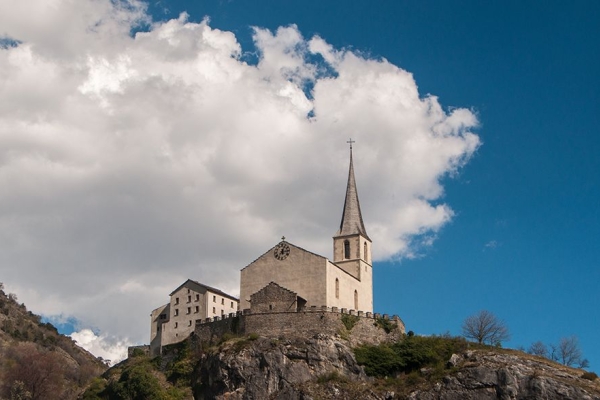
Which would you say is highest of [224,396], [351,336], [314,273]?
[314,273]

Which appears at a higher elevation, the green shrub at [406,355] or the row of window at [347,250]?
the row of window at [347,250]

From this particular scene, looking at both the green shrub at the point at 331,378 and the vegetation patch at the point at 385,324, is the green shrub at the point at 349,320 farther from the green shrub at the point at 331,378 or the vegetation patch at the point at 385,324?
the green shrub at the point at 331,378

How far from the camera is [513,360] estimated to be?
248 feet

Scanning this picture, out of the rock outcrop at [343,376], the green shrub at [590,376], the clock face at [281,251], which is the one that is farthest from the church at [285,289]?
the green shrub at [590,376]

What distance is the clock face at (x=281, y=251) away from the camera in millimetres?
87500

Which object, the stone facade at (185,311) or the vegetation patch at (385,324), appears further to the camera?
the stone facade at (185,311)

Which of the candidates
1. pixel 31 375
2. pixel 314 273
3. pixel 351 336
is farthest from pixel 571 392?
pixel 31 375

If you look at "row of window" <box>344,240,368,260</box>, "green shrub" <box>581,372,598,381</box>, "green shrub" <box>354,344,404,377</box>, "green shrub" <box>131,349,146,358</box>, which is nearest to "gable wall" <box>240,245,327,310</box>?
"green shrub" <box>354,344,404,377</box>

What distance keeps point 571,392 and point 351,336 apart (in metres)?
21.8

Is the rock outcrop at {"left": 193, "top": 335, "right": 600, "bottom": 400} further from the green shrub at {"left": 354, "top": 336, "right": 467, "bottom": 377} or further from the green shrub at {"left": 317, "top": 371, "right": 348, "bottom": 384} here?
the green shrub at {"left": 354, "top": 336, "right": 467, "bottom": 377}

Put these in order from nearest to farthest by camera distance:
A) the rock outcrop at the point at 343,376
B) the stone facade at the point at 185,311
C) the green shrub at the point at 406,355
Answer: the rock outcrop at the point at 343,376
the green shrub at the point at 406,355
the stone facade at the point at 185,311

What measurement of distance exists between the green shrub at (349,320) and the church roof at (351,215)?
1424 cm

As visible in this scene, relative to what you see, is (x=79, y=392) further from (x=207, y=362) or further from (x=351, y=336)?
(x=351, y=336)

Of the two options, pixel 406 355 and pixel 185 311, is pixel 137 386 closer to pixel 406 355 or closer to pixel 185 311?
pixel 185 311
